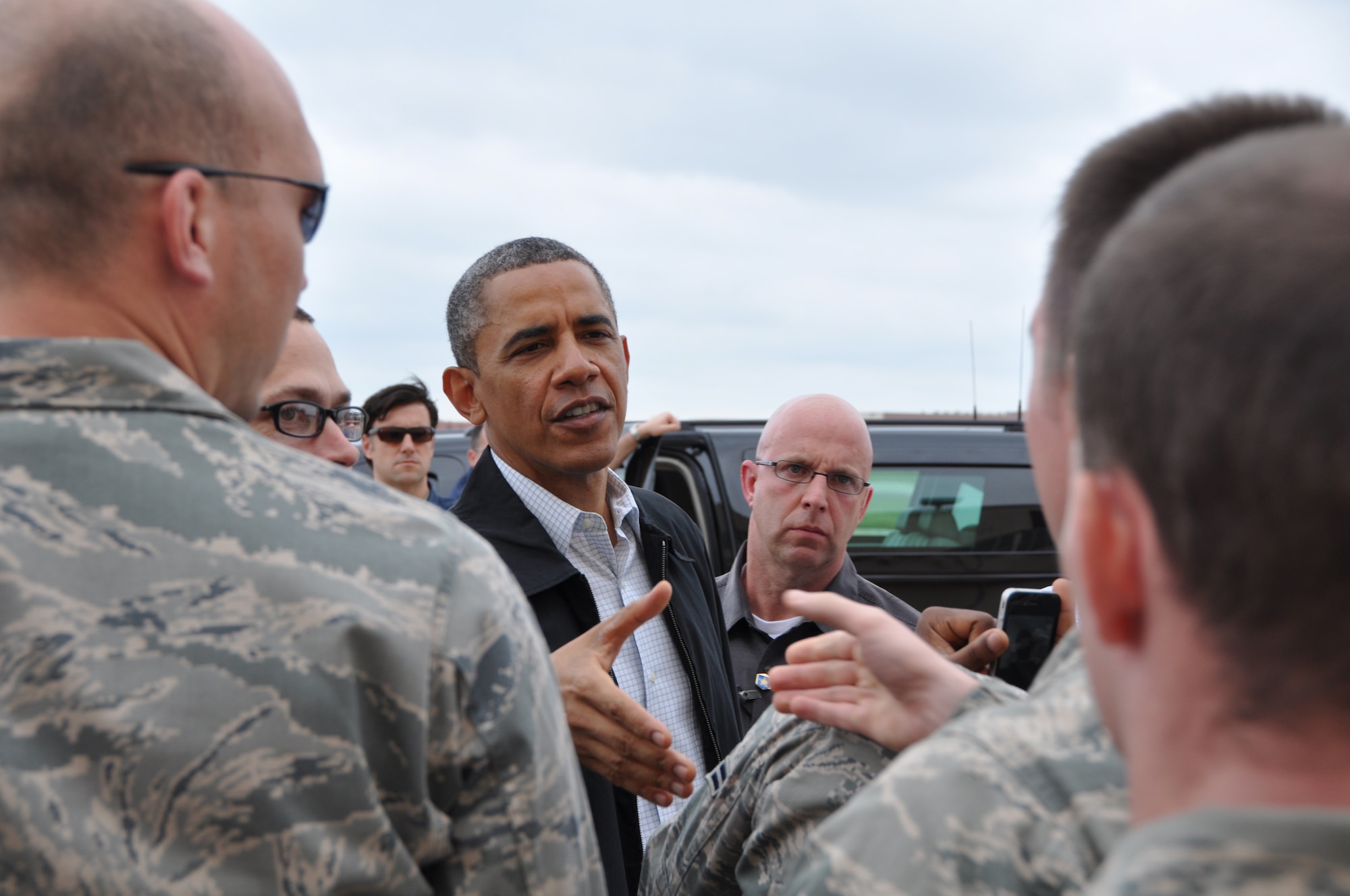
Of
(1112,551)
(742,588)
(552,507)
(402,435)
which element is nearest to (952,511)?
(742,588)

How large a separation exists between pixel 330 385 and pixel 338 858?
6.83 feet

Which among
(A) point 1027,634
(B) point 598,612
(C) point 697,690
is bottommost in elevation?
(C) point 697,690

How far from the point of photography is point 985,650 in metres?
1.69

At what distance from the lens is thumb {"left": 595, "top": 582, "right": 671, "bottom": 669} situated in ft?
5.89

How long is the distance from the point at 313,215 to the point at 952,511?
15.4 ft

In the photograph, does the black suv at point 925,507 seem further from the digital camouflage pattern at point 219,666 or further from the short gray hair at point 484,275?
the digital camouflage pattern at point 219,666

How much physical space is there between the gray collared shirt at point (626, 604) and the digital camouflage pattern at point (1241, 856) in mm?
1963

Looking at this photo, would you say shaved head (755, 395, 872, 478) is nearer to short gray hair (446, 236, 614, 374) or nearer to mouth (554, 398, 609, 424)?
short gray hair (446, 236, 614, 374)

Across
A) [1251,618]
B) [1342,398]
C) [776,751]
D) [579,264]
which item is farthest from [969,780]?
[579,264]

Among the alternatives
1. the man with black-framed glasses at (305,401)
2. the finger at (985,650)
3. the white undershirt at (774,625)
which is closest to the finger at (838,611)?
the finger at (985,650)

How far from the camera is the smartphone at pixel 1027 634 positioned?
176 cm

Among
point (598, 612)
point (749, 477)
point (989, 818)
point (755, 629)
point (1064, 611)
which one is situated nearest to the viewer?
point (989, 818)

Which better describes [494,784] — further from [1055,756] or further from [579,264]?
[579,264]

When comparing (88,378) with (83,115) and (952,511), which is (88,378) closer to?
(83,115)
